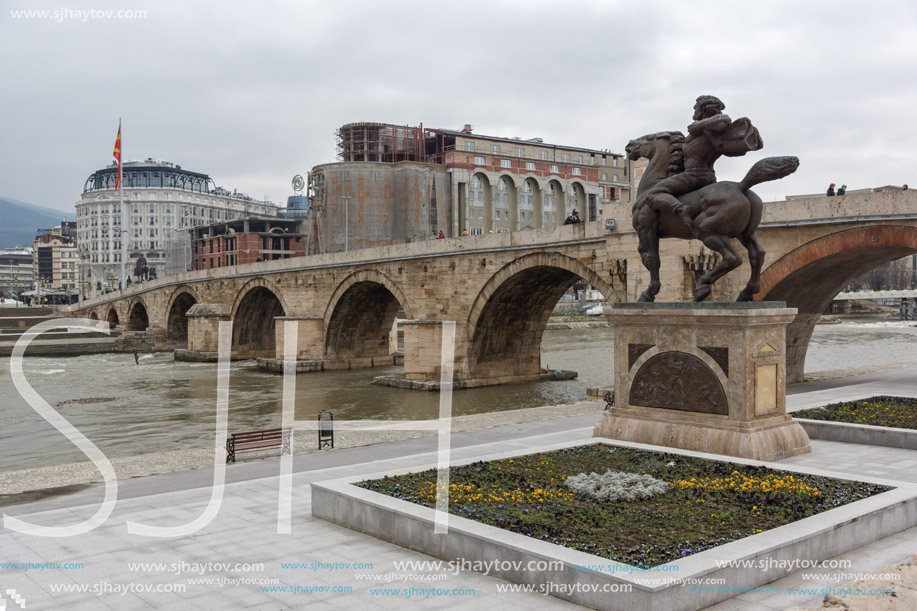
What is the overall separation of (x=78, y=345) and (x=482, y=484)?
41269 mm

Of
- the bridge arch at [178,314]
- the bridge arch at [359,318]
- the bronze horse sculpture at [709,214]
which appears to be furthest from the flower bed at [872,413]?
the bridge arch at [178,314]

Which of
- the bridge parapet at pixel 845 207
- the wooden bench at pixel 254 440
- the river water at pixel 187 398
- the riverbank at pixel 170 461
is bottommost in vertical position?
the river water at pixel 187 398

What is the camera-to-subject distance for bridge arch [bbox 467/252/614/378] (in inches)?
941

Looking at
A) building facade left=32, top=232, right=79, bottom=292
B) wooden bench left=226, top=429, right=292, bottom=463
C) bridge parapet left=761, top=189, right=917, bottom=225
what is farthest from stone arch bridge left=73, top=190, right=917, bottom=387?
building facade left=32, top=232, right=79, bottom=292

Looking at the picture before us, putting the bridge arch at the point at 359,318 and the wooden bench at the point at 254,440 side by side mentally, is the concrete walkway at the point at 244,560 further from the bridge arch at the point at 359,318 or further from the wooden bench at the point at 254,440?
the bridge arch at the point at 359,318

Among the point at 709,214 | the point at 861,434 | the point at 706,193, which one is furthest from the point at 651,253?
the point at 861,434

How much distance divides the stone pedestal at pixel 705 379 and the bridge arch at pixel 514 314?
43.3 feet

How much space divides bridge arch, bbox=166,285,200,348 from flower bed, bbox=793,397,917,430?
1586 inches

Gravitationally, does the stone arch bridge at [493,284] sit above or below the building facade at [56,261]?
below

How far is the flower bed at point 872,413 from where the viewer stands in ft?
33.7

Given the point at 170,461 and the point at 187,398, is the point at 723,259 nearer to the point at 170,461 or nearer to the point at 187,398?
the point at 170,461

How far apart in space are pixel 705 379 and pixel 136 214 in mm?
103685

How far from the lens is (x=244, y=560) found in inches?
229

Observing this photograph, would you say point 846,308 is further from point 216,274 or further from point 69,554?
point 69,554
